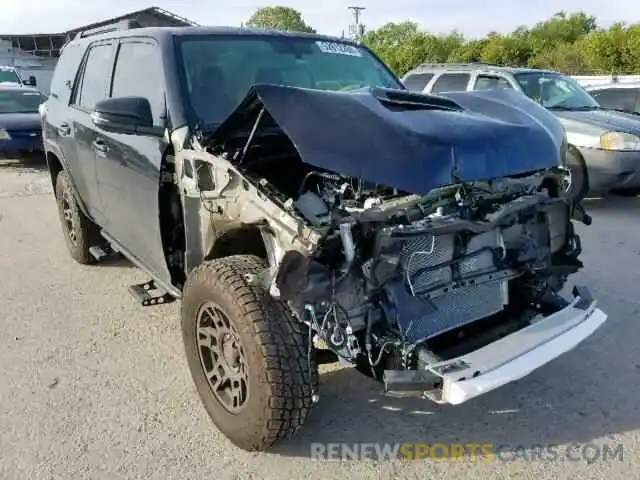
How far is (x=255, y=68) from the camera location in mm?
3775

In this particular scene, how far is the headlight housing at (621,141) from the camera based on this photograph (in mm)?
7289

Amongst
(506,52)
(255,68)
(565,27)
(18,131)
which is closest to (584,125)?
(255,68)

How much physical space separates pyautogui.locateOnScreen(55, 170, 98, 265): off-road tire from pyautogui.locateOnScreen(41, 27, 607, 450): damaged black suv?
1569 millimetres

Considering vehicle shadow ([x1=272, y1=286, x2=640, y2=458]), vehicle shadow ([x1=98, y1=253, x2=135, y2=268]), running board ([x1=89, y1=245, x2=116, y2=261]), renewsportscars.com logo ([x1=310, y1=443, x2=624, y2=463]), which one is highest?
running board ([x1=89, y1=245, x2=116, y2=261])

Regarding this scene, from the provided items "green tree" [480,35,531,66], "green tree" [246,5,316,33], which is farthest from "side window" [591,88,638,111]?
"green tree" [246,5,316,33]

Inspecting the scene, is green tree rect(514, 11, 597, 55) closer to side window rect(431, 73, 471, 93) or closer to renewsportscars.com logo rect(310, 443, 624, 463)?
side window rect(431, 73, 471, 93)

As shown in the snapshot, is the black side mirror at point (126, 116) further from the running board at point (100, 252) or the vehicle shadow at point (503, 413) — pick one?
the running board at point (100, 252)

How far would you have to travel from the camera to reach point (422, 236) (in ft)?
8.85

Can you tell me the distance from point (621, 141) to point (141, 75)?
5.77 metres

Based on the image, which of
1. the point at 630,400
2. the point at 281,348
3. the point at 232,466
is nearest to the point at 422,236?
the point at 281,348

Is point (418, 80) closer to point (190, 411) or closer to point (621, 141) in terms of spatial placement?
point (621, 141)

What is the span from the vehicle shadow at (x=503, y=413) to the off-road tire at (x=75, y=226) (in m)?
2.84

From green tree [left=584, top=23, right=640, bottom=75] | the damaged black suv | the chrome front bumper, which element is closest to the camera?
the chrome front bumper

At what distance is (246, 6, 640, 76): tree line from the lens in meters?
28.0
